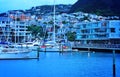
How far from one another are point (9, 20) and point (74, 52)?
303ft

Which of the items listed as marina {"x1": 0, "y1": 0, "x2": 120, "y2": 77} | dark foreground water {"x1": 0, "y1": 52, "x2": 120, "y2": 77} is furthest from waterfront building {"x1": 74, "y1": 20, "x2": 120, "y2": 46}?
dark foreground water {"x1": 0, "y1": 52, "x2": 120, "y2": 77}

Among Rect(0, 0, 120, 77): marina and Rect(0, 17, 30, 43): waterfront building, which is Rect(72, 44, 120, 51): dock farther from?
Rect(0, 17, 30, 43): waterfront building

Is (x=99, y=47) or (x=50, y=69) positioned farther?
(x=99, y=47)

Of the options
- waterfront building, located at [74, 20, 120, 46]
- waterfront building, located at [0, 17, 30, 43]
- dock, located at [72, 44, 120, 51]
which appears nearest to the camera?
dock, located at [72, 44, 120, 51]

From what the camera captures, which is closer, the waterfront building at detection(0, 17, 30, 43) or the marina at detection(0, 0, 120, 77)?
the marina at detection(0, 0, 120, 77)

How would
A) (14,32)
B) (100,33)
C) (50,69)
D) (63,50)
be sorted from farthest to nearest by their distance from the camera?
(14,32), (100,33), (63,50), (50,69)

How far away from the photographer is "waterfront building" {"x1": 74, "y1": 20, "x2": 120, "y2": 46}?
109 m

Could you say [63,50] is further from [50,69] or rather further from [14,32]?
[14,32]

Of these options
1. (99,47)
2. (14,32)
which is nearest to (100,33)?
(99,47)

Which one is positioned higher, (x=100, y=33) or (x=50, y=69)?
(x=100, y=33)

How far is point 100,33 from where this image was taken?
370 ft

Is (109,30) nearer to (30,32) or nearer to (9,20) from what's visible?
(30,32)

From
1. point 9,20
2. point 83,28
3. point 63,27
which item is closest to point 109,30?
point 83,28

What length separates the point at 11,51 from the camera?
205ft
